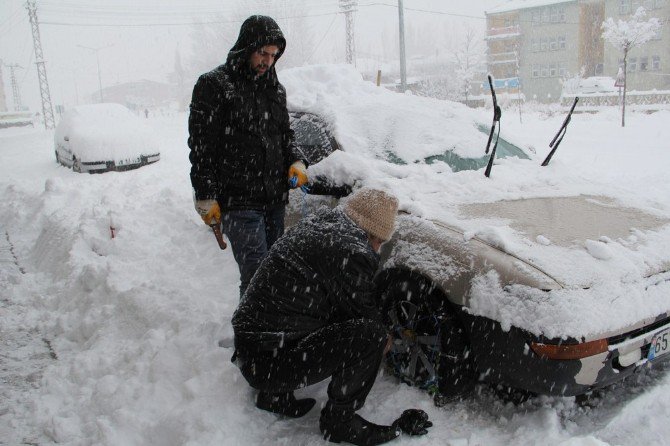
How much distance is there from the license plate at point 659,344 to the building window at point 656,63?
47.0 metres

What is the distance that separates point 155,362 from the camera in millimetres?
3088

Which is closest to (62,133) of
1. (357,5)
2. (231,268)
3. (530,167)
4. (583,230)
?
(231,268)

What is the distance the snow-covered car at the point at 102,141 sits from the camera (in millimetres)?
10297

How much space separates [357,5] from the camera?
100 feet

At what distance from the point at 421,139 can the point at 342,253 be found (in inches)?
71.7

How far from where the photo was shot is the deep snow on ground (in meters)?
2.54

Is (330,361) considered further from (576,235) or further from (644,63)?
(644,63)

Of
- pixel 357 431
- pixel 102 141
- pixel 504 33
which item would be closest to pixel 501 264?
pixel 357 431

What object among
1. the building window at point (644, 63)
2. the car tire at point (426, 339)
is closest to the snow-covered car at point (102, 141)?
the car tire at point (426, 339)

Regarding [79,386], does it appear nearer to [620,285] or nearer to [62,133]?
[620,285]

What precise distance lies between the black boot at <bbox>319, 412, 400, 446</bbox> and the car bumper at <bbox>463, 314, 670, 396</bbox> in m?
0.53

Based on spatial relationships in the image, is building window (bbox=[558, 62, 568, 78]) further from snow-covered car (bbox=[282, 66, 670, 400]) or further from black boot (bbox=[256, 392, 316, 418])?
black boot (bbox=[256, 392, 316, 418])

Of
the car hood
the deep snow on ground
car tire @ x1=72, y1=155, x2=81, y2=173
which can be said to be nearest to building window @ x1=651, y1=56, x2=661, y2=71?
car tire @ x1=72, y1=155, x2=81, y2=173

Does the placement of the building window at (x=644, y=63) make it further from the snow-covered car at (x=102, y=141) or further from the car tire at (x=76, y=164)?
the car tire at (x=76, y=164)
